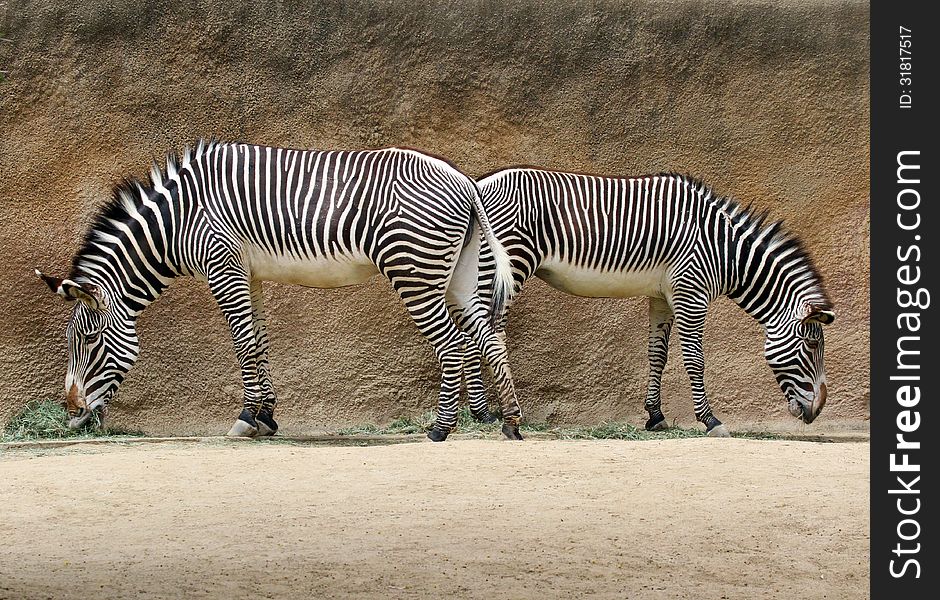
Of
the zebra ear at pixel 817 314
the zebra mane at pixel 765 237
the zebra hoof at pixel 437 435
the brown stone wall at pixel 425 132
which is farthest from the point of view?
the brown stone wall at pixel 425 132

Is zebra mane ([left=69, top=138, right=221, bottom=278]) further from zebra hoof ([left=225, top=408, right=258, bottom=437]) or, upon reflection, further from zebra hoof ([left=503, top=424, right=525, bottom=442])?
zebra hoof ([left=503, top=424, right=525, bottom=442])

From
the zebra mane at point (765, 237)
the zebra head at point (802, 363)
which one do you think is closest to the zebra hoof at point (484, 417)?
the zebra head at point (802, 363)

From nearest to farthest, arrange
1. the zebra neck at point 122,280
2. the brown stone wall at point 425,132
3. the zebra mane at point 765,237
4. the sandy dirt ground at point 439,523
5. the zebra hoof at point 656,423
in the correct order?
the sandy dirt ground at point 439,523 < the zebra neck at point 122,280 < the zebra mane at point 765,237 < the zebra hoof at point 656,423 < the brown stone wall at point 425,132

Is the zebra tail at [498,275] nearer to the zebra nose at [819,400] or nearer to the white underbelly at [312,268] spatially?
the white underbelly at [312,268]

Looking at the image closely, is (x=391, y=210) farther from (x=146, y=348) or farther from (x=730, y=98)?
(x=730, y=98)

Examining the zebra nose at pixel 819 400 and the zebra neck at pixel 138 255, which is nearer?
the zebra neck at pixel 138 255

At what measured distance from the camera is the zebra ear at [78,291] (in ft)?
26.7

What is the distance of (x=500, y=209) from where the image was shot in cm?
886

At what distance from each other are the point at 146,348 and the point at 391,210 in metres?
2.48

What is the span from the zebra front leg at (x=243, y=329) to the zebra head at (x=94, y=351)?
0.72 metres

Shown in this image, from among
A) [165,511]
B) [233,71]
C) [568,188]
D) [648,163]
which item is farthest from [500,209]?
[165,511]

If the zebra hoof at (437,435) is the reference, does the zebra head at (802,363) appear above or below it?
above

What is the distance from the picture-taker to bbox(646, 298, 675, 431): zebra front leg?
9.23m

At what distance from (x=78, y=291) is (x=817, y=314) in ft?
17.4
